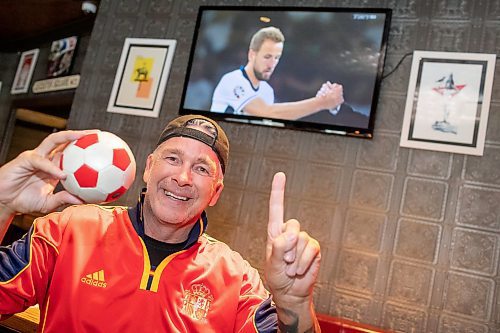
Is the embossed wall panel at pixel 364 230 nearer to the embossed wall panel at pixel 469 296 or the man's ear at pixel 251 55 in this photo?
the embossed wall panel at pixel 469 296

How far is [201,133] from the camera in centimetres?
168

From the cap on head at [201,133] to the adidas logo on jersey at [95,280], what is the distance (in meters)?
0.53

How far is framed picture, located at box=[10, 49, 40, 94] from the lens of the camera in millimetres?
6469

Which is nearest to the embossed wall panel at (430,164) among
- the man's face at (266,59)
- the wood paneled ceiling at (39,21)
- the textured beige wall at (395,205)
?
the textured beige wall at (395,205)

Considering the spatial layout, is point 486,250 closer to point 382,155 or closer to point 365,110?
point 382,155

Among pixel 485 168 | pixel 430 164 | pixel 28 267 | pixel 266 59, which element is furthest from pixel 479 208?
pixel 28 267

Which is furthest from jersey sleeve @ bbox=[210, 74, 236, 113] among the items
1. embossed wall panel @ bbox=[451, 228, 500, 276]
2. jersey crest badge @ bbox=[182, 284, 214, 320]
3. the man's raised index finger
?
the man's raised index finger

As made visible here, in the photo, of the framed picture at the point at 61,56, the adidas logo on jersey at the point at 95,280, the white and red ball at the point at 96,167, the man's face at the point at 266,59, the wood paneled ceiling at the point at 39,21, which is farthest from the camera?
the framed picture at the point at 61,56

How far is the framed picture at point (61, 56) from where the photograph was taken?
562 cm

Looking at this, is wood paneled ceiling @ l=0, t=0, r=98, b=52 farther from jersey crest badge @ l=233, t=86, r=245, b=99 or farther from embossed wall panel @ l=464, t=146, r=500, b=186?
embossed wall panel @ l=464, t=146, r=500, b=186

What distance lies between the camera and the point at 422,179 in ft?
9.57

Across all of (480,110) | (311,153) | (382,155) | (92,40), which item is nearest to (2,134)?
(92,40)

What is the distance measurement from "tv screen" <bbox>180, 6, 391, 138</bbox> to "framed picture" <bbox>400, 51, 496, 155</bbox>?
0.85 feet

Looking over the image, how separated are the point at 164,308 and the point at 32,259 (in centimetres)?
46
